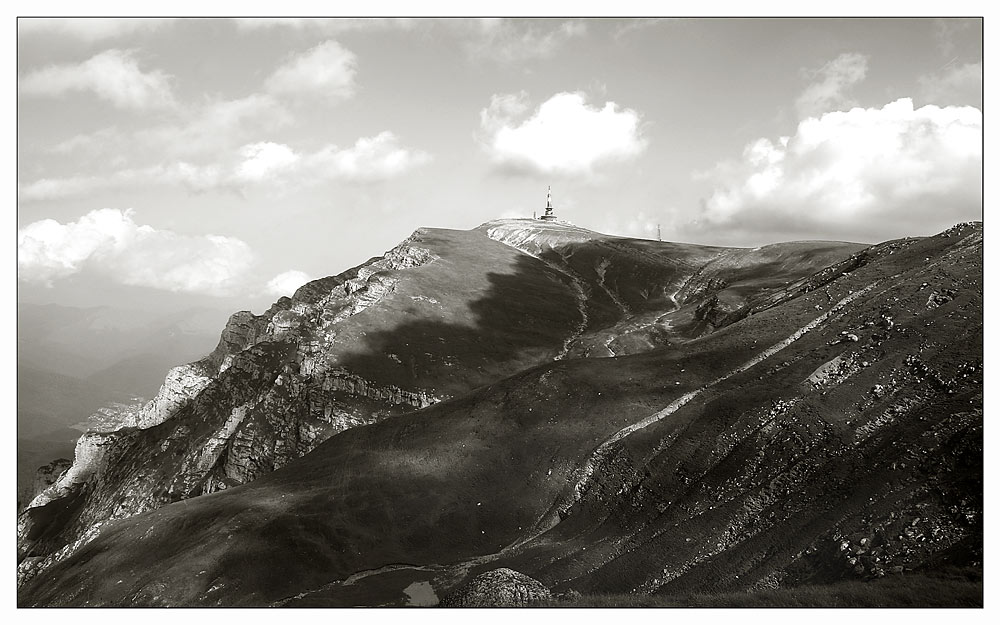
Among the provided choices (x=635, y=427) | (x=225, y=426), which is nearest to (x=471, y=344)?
(x=225, y=426)

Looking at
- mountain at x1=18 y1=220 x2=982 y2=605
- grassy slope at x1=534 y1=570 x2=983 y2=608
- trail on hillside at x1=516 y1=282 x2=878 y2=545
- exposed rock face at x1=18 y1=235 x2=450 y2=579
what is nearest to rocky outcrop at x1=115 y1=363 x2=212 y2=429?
exposed rock face at x1=18 y1=235 x2=450 y2=579

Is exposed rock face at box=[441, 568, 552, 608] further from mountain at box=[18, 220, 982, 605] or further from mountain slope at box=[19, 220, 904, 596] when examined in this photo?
mountain slope at box=[19, 220, 904, 596]

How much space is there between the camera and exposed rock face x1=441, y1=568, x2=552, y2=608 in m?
41.4

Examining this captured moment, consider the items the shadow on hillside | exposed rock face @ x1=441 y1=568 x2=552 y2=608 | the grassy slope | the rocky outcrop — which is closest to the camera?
the grassy slope

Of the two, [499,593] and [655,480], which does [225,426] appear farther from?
[499,593]

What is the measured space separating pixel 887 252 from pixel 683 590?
78.5 m

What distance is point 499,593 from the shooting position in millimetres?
42031

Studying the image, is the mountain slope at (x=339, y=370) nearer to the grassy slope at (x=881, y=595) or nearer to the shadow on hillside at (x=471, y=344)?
the shadow on hillside at (x=471, y=344)

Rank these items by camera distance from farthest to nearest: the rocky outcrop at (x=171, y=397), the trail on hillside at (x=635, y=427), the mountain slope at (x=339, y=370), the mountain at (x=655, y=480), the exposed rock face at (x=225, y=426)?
1. the rocky outcrop at (x=171, y=397)
2. the mountain slope at (x=339, y=370)
3. the exposed rock face at (x=225, y=426)
4. the trail on hillside at (x=635, y=427)
5. the mountain at (x=655, y=480)

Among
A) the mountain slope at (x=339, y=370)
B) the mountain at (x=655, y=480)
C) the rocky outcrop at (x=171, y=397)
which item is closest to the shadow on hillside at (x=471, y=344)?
the mountain slope at (x=339, y=370)

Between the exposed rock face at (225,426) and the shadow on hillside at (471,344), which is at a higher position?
the shadow on hillside at (471,344)

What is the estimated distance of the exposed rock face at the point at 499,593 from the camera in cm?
4144

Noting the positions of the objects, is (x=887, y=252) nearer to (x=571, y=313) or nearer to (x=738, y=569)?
(x=738, y=569)

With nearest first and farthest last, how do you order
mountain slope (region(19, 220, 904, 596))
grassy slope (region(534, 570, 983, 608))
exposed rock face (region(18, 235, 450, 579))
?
grassy slope (region(534, 570, 983, 608)) → exposed rock face (region(18, 235, 450, 579)) → mountain slope (region(19, 220, 904, 596))
